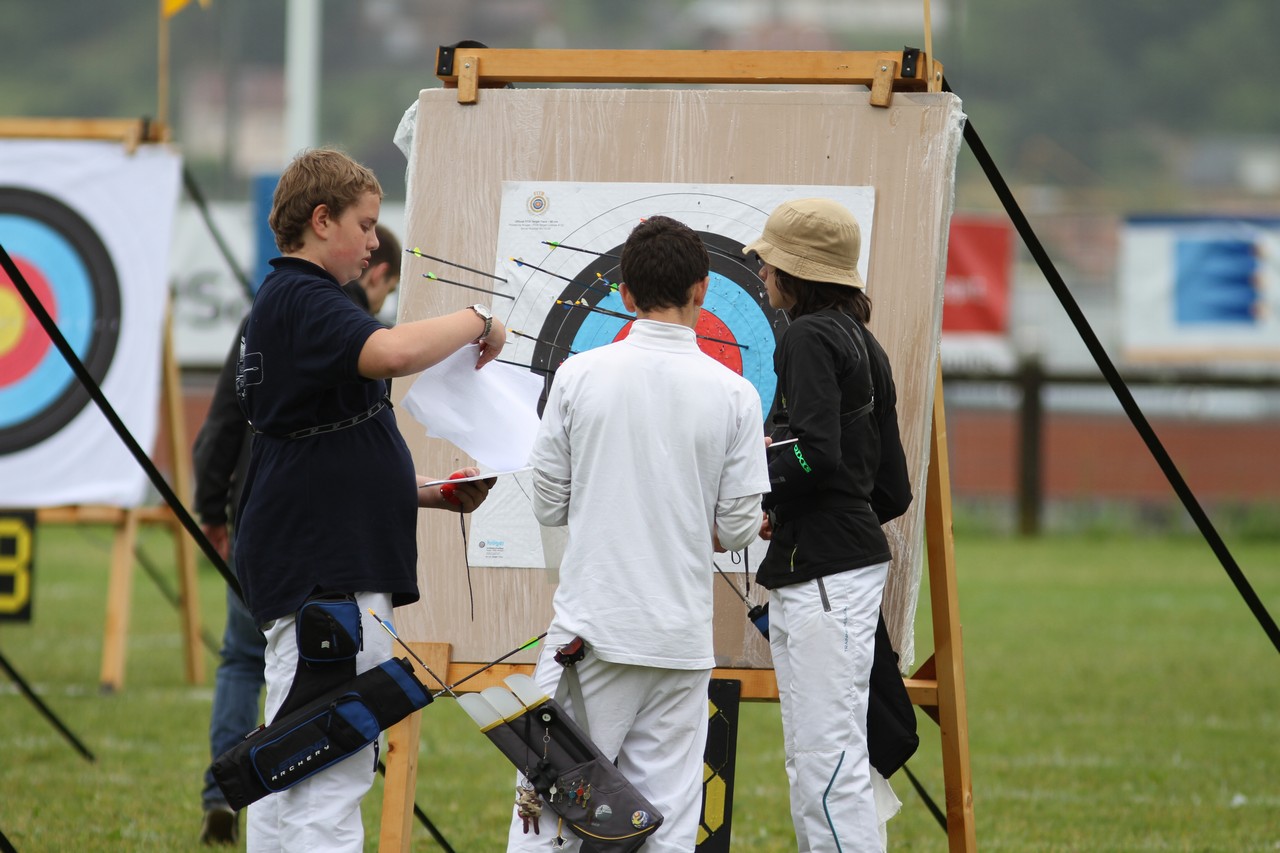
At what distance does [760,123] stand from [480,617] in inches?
50.7

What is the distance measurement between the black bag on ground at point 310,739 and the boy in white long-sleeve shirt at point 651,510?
337 millimetres

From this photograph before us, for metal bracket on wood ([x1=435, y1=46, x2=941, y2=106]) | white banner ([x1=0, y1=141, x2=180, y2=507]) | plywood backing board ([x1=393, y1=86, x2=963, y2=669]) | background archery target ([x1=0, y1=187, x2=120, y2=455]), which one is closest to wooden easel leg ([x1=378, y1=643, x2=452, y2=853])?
plywood backing board ([x1=393, y1=86, x2=963, y2=669])

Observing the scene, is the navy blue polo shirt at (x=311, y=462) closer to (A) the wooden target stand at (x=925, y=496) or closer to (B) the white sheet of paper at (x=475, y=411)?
(B) the white sheet of paper at (x=475, y=411)

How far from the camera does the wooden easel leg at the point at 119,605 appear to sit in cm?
632

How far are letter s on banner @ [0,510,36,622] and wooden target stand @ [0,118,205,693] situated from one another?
0.12 meters

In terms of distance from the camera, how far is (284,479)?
9.14ft

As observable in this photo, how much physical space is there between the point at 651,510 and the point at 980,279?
12290 millimetres

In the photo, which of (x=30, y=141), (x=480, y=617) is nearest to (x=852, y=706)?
(x=480, y=617)

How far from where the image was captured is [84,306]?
660cm

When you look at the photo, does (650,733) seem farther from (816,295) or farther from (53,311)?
(53,311)

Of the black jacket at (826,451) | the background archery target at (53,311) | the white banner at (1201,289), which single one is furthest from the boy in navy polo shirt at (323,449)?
the white banner at (1201,289)

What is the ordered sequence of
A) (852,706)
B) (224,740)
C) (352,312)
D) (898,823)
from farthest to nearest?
(898,823) → (224,740) → (852,706) → (352,312)

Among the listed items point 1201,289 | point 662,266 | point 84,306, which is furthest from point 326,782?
point 1201,289

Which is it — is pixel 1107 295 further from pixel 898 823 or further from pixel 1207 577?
pixel 898 823
